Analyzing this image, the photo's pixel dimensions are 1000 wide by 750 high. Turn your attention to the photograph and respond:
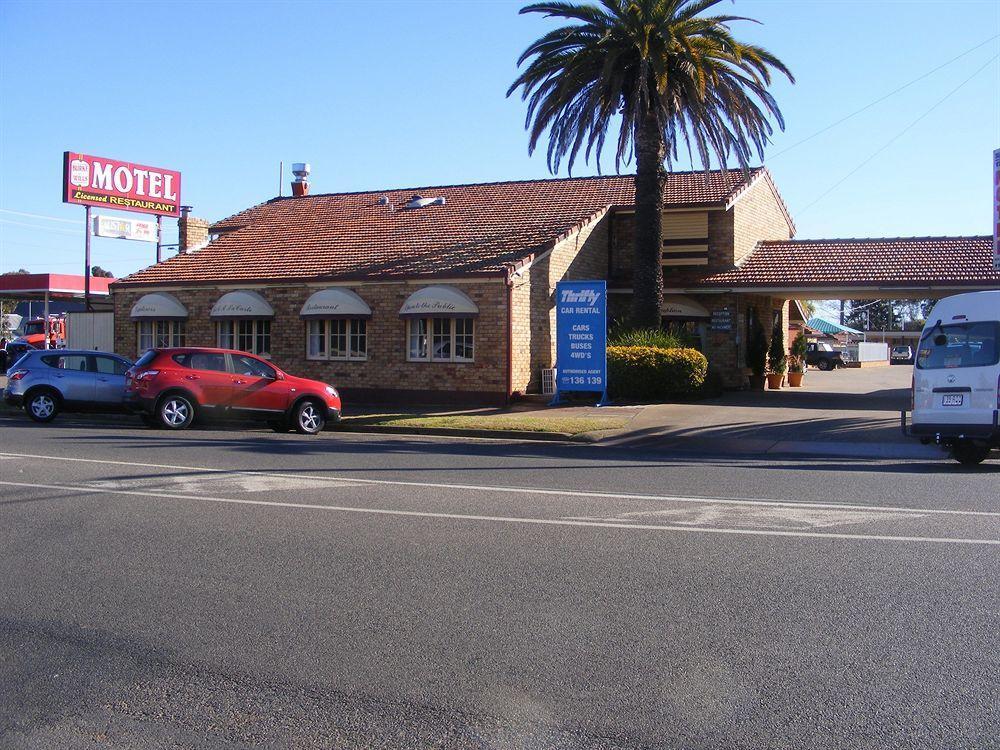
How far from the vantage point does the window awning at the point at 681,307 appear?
27391mm

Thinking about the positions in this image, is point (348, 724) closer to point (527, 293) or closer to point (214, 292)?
point (527, 293)

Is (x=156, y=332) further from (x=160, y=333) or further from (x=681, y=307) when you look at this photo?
(x=681, y=307)

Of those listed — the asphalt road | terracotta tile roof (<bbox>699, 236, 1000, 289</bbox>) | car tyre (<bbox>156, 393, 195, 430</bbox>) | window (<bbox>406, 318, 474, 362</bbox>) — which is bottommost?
the asphalt road

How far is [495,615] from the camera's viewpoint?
20.3 feet

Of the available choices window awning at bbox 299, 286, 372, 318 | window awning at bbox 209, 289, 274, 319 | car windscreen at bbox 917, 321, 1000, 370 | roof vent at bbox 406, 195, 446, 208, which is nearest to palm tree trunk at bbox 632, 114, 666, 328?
window awning at bbox 299, 286, 372, 318

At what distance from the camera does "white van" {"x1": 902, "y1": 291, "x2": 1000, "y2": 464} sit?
13.3m

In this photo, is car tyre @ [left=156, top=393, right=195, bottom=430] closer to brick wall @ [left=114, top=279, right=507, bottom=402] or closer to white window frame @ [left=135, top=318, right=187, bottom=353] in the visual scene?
brick wall @ [left=114, top=279, right=507, bottom=402]

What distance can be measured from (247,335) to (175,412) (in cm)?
857

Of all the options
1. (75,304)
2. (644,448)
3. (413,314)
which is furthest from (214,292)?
(75,304)

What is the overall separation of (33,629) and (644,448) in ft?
39.7

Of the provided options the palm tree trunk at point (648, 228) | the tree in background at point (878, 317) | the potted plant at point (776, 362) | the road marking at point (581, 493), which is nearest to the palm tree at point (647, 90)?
the palm tree trunk at point (648, 228)

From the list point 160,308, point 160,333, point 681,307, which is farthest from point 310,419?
point 681,307

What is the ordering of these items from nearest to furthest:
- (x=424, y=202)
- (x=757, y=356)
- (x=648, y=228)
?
1. (x=648, y=228)
2. (x=757, y=356)
3. (x=424, y=202)

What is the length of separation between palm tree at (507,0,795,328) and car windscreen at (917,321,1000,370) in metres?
10.4
